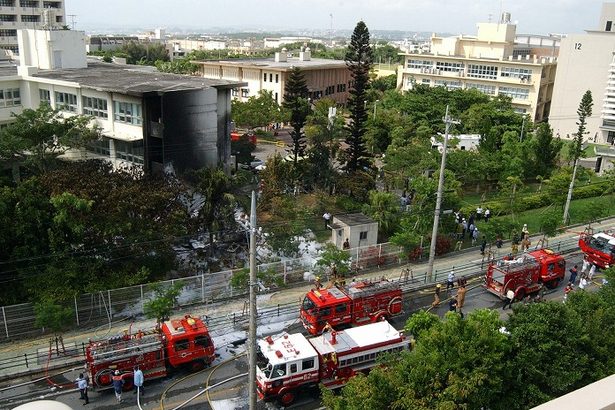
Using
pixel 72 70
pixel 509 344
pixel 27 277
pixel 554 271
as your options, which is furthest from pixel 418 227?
pixel 72 70

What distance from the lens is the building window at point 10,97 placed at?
32.3 m

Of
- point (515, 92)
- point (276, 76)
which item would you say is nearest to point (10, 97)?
point (276, 76)

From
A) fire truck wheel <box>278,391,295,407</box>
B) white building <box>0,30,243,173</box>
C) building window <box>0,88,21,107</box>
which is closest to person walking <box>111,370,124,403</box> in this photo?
fire truck wheel <box>278,391,295,407</box>

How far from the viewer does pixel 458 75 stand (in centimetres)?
6525

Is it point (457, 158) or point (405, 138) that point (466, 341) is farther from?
point (405, 138)

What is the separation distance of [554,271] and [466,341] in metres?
12.2

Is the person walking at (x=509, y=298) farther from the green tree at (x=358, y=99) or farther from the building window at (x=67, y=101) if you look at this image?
the building window at (x=67, y=101)

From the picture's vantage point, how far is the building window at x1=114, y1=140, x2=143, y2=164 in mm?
29734

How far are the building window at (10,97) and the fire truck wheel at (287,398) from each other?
26307 mm

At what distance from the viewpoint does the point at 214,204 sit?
2395 cm

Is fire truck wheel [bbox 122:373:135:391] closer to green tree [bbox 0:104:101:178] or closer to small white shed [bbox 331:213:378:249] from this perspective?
small white shed [bbox 331:213:378:249]

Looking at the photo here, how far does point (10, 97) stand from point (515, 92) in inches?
1972

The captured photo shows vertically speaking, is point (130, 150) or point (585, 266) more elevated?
point (130, 150)

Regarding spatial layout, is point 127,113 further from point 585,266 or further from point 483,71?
point 483,71
